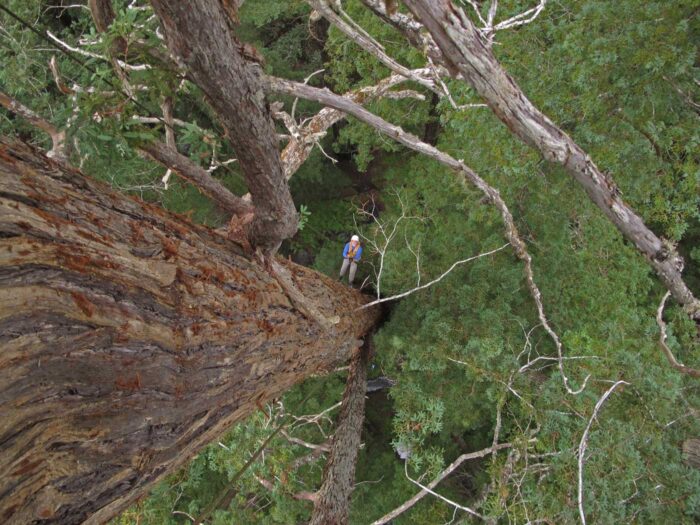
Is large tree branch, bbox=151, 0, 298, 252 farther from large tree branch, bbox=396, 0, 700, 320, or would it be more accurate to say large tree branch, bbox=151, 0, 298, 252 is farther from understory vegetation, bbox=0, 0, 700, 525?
understory vegetation, bbox=0, 0, 700, 525

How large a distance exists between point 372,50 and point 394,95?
2090mm

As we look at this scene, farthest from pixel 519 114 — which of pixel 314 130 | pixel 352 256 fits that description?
pixel 352 256

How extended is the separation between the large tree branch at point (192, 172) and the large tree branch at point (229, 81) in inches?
22.0

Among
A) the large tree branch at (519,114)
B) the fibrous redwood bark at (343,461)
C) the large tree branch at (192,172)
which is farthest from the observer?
the fibrous redwood bark at (343,461)

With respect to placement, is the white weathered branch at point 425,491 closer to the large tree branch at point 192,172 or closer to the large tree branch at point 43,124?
the large tree branch at point 192,172

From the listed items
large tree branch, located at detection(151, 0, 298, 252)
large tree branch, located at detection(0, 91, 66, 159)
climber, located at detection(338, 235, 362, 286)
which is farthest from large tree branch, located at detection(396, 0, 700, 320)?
climber, located at detection(338, 235, 362, 286)

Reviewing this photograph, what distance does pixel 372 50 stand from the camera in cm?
469

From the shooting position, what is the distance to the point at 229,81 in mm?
1646

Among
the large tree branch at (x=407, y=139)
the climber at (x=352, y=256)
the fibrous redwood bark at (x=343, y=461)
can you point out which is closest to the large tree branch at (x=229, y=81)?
the large tree branch at (x=407, y=139)

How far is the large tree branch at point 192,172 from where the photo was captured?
2.35 meters

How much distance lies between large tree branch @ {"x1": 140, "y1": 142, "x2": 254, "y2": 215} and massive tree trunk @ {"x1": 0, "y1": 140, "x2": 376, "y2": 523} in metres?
0.40

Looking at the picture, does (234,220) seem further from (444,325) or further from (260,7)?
(260,7)

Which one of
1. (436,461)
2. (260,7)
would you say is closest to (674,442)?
(436,461)

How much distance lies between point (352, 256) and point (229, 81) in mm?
5230
